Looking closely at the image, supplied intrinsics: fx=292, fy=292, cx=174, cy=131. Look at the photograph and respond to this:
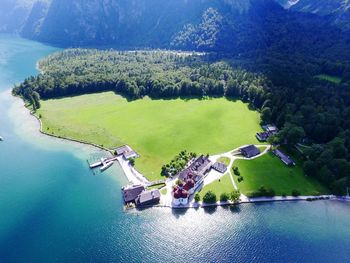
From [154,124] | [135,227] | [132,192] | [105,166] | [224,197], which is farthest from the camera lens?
[154,124]

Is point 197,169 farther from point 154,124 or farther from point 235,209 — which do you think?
point 154,124

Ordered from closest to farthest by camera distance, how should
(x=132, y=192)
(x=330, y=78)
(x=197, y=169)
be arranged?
(x=132, y=192), (x=197, y=169), (x=330, y=78)

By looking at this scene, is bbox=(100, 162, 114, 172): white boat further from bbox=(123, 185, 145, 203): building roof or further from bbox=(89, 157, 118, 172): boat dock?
bbox=(123, 185, 145, 203): building roof

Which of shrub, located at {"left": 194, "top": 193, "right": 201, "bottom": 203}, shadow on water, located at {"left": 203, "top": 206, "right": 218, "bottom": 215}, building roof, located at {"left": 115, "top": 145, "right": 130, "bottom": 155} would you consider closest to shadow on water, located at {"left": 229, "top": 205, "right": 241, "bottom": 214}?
shadow on water, located at {"left": 203, "top": 206, "right": 218, "bottom": 215}

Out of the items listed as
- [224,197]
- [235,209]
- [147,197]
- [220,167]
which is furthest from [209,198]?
[147,197]

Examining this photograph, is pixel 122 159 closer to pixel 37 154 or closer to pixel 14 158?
pixel 37 154

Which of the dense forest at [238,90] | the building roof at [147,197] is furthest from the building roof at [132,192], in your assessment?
the dense forest at [238,90]
